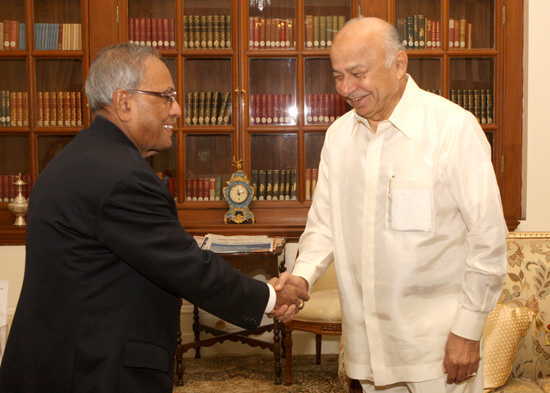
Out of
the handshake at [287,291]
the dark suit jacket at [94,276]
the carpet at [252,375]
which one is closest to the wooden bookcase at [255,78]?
the carpet at [252,375]

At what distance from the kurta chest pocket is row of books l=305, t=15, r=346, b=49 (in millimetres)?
2570

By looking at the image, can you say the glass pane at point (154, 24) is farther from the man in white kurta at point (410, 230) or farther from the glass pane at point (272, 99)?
the man in white kurta at point (410, 230)

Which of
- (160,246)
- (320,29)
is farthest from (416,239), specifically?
(320,29)

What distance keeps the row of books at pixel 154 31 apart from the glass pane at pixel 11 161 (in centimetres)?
105

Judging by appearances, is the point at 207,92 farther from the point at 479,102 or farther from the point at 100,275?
the point at 100,275

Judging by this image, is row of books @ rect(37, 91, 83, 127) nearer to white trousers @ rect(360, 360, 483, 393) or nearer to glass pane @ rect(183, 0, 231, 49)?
glass pane @ rect(183, 0, 231, 49)

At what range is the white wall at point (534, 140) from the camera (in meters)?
4.01

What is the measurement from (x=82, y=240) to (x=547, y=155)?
338 cm

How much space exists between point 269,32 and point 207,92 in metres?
0.59

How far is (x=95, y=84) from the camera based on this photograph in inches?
70.0

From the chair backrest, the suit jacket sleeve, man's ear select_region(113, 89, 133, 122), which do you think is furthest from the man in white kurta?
the chair backrest

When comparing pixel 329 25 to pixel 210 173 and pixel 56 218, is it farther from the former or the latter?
pixel 56 218

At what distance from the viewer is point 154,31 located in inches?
164

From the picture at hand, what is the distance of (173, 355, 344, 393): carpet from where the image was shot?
3688mm
